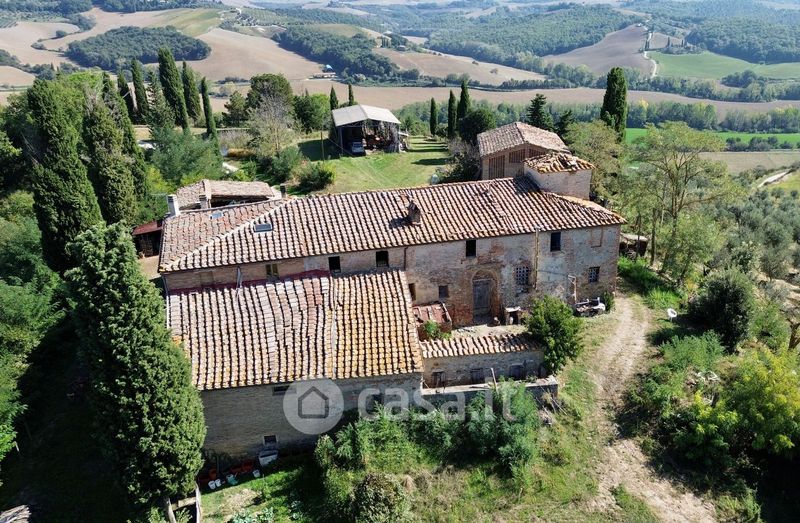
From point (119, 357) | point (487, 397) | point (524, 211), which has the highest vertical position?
point (524, 211)

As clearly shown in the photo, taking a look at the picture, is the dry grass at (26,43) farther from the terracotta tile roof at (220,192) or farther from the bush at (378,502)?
the bush at (378,502)

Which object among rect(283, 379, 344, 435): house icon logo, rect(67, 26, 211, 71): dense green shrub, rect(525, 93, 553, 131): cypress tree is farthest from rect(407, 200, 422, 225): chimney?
rect(67, 26, 211, 71): dense green shrub

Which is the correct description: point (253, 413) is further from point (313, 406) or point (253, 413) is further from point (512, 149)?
point (512, 149)

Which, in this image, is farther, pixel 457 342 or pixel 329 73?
pixel 329 73

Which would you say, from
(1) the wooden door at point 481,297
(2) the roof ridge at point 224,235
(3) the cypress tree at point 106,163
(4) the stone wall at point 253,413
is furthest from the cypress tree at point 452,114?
(4) the stone wall at point 253,413

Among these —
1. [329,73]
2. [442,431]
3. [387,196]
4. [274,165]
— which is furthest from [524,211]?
[329,73]

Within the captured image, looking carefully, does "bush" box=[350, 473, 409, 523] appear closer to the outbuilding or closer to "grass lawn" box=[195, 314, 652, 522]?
"grass lawn" box=[195, 314, 652, 522]

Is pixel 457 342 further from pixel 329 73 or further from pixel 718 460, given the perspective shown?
pixel 329 73
